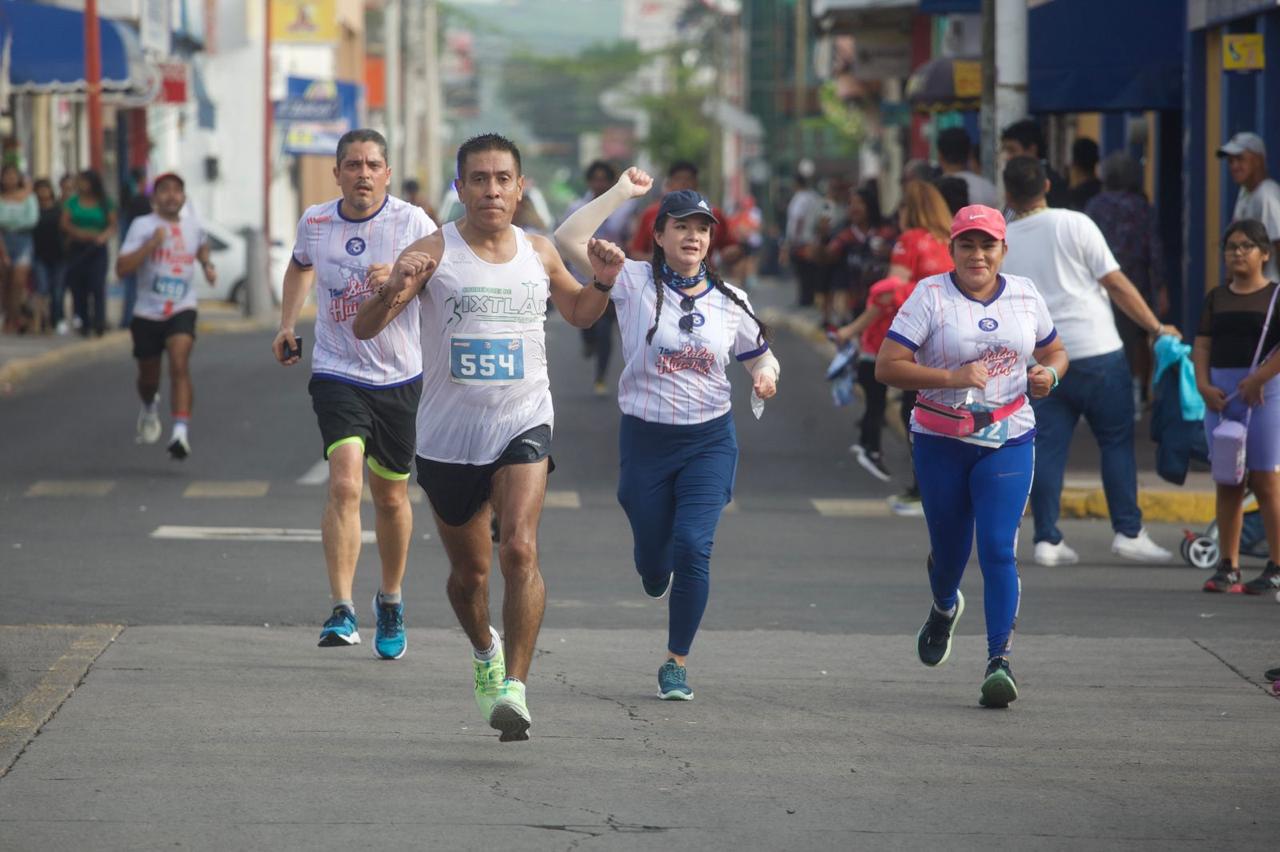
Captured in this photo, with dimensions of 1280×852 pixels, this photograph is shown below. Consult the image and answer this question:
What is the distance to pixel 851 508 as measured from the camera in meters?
13.8

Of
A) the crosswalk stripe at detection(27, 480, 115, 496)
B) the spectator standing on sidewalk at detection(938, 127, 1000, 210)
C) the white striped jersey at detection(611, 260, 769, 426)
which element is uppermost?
the spectator standing on sidewalk at detection(938, 127, 1000, 210)

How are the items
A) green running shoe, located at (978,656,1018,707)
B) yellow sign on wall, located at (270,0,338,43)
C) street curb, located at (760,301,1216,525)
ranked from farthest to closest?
yellow sign on wall, located at (270,0,338,43)
street curb, located at (760,301,1216,525)
green running shoe, located at (978,656,1018,707)

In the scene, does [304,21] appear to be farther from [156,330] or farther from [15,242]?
[156,330]

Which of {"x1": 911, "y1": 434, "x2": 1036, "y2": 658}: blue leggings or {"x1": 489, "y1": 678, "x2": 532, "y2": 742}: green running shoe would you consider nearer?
{"x1": 489, "y1": 678, "x2": 532, "y2": 742}: green running shoe

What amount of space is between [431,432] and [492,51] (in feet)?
597

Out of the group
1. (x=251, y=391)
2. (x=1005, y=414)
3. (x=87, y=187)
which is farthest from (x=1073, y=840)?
(x=87, y=187)

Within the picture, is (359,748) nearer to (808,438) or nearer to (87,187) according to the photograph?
(808,438)

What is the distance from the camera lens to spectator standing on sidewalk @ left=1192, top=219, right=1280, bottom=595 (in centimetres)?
1059

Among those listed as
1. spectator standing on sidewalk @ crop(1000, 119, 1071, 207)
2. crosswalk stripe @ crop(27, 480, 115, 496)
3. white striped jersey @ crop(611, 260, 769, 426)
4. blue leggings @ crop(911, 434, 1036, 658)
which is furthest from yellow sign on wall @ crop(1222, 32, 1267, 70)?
white striped jersey @ crop(611, 260, 769, 426)

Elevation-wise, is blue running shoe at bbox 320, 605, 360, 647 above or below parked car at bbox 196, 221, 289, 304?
below

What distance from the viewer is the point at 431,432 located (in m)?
7.37

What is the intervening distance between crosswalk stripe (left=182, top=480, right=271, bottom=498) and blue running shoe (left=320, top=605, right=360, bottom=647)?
522 cm

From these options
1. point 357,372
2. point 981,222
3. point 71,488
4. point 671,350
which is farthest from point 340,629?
point 71,488

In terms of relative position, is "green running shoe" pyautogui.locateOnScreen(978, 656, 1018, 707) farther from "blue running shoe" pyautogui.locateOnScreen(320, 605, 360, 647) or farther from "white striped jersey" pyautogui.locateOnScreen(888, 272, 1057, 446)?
"blue running shoe" pyautogui.locateOnScreen(320, 605, 360, 647)
